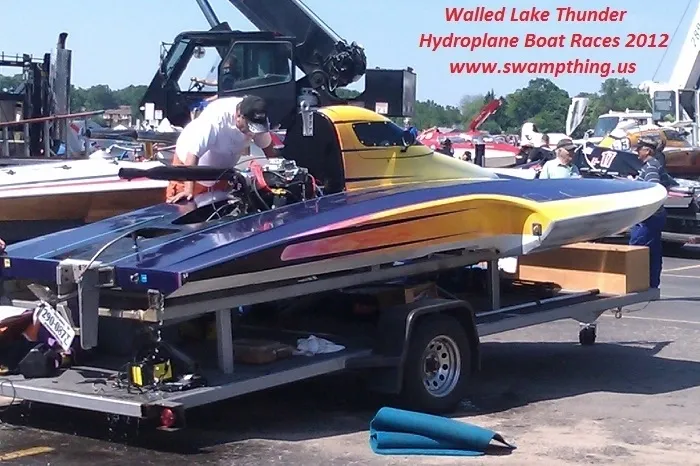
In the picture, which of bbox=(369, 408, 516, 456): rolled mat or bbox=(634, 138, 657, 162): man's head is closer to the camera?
bbox=(369, 408, 516, 456): rolled mat

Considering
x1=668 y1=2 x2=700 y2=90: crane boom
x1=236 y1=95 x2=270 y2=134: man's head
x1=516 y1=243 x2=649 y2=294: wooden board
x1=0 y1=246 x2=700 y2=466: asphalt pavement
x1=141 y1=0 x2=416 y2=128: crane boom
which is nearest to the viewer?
x1=0 y1=246 x2=700 y2=466: asphalt pavement

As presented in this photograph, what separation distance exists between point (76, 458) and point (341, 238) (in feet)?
6.67

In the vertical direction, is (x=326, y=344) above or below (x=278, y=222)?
below

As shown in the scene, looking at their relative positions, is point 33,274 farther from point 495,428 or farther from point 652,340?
point 652,340

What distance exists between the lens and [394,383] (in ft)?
25.8

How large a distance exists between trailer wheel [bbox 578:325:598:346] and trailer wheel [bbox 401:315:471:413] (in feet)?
9.38

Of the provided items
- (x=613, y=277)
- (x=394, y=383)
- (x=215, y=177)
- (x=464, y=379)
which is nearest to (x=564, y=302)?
(x=613, y=277)

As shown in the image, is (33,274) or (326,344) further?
(326,344)

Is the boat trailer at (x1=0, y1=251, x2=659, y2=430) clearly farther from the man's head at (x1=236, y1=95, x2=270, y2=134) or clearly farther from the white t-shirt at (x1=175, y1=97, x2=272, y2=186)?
the man's head at (x1=236, y1=95, x2=270, y2=134)

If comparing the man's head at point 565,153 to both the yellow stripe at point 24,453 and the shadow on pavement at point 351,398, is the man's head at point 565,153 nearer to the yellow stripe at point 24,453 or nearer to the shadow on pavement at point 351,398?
the shadow on pavement at point 351,398

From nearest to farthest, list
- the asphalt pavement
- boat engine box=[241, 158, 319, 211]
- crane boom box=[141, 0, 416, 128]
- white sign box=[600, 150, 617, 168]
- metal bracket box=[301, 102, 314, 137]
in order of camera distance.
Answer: the asphalt pavement
boat engine box=[241, 158, 319, 211]
metal bracket box=[301, 102, 314, 137]
crane boom box=[141, 0, 416, 128]
white sign box=[600, 150, 617, 168]

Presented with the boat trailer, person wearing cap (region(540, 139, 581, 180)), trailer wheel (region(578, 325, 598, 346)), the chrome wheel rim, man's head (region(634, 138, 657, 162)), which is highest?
man's head (region(634, 138, 657, 162))

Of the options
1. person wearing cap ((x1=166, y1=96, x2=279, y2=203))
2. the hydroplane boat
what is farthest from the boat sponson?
person wearing cap ((x1=166, y1=96, x2=279, y2=203))

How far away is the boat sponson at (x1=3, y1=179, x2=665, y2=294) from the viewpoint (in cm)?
712
